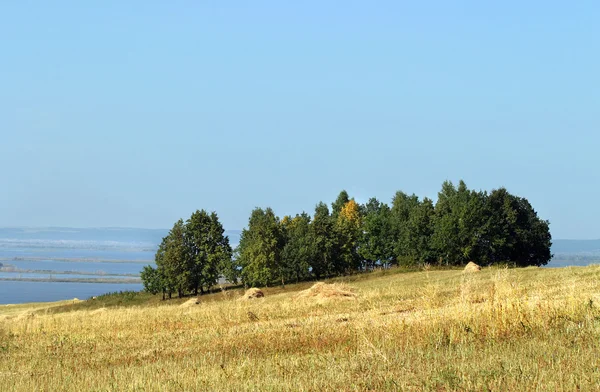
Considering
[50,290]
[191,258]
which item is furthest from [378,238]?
[50,290]

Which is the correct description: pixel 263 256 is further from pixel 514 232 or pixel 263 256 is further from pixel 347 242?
pixel 514 232

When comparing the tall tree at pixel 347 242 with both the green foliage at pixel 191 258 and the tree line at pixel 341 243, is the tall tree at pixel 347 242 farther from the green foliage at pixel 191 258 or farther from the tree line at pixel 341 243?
the green foliage at pixel 191 258

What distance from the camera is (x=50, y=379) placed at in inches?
468

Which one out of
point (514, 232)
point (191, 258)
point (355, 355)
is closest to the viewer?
point (355, 355)

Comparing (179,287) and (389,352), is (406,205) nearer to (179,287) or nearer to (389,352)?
(179,287)

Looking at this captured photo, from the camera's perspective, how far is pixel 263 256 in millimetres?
86250

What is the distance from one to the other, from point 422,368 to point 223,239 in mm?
85413

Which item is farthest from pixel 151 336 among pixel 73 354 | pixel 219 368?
pixel 219 368

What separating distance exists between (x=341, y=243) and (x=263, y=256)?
18359mm

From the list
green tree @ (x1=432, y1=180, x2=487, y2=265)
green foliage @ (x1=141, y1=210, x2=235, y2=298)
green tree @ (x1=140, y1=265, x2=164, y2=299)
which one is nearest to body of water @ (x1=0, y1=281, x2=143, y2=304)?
green tree @ (x1=140, y1=265, x2=164, y2=299)

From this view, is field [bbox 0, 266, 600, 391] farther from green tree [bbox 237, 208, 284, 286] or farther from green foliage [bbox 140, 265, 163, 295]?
green foliage [bbox 140, 265, 163, 295]

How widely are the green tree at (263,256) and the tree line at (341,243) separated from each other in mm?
133

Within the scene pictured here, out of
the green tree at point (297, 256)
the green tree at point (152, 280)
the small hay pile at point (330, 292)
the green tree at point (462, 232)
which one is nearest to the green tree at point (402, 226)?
the green tree at point (462, 232)

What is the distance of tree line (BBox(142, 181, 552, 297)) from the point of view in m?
87.4
